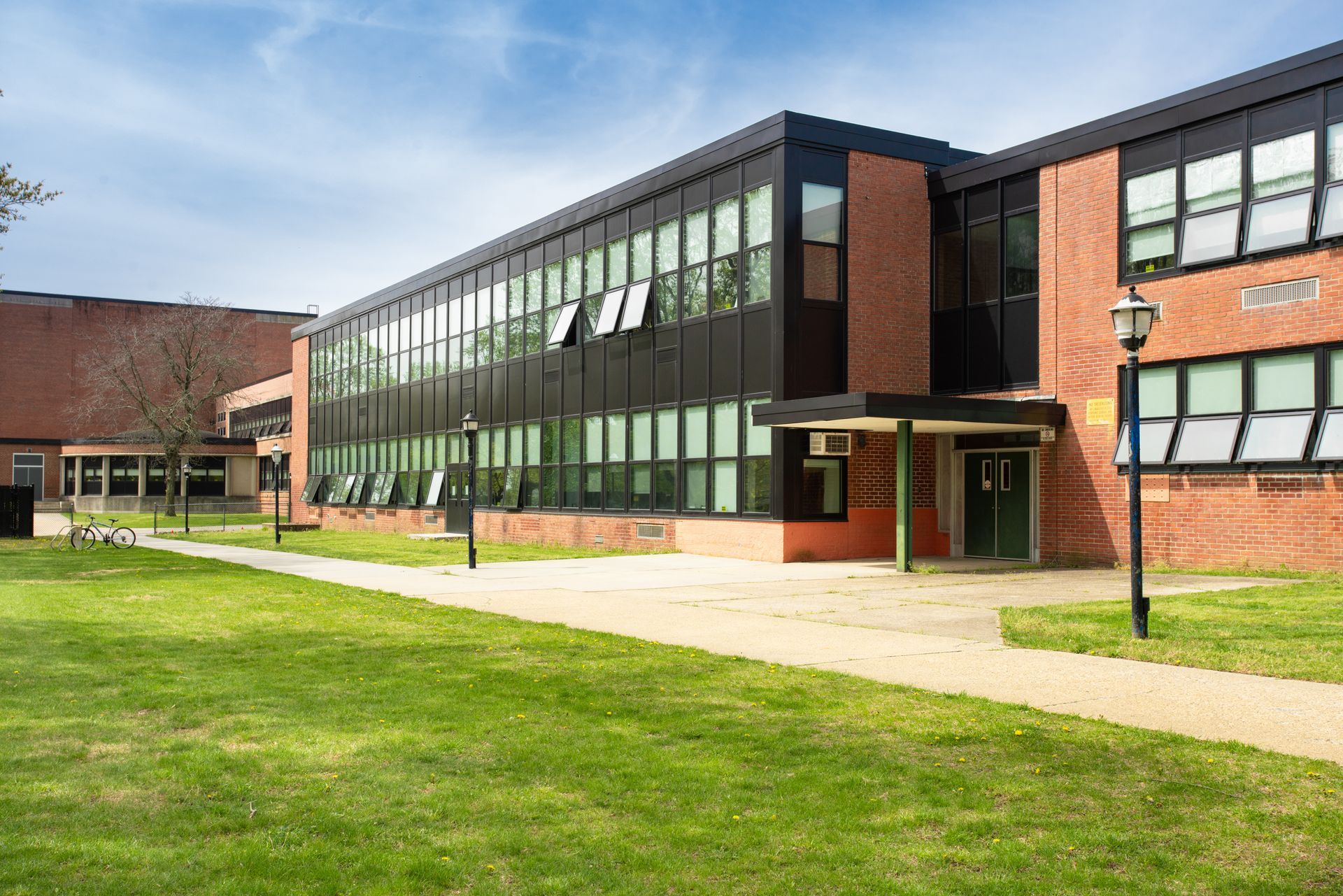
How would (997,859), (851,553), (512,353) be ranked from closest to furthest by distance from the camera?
(997,859) < (851,553) < (512,353)

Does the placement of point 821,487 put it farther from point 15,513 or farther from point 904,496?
point 15,513

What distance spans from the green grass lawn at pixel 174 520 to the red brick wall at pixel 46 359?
21.2m

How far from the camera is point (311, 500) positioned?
50.1m

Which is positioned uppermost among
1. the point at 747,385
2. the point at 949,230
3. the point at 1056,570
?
the point at 949,230

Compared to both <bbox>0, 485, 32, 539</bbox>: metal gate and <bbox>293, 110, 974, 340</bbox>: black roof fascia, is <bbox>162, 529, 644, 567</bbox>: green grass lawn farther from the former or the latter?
<bbox>293, 110, 974, 340</bbox>: black roof fascia

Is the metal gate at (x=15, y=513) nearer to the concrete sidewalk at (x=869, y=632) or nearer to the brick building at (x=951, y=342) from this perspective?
the concrete sidewalk at (x=869, y=632)

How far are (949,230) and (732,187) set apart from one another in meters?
4.71

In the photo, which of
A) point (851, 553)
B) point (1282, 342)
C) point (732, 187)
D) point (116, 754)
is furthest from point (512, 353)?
point (116, 754)

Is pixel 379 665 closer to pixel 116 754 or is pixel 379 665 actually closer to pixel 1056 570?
pixel 116 754

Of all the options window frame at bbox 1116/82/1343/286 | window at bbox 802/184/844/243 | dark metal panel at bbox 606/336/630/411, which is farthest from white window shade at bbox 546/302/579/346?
window frame at bbox 1116/82/1343/286

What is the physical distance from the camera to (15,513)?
110ft

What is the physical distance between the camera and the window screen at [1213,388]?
18.5 meters

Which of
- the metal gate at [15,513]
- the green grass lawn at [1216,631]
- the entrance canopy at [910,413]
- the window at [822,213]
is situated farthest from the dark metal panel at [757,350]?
the metal gate at [15,513]

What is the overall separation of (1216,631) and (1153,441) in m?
9.53
